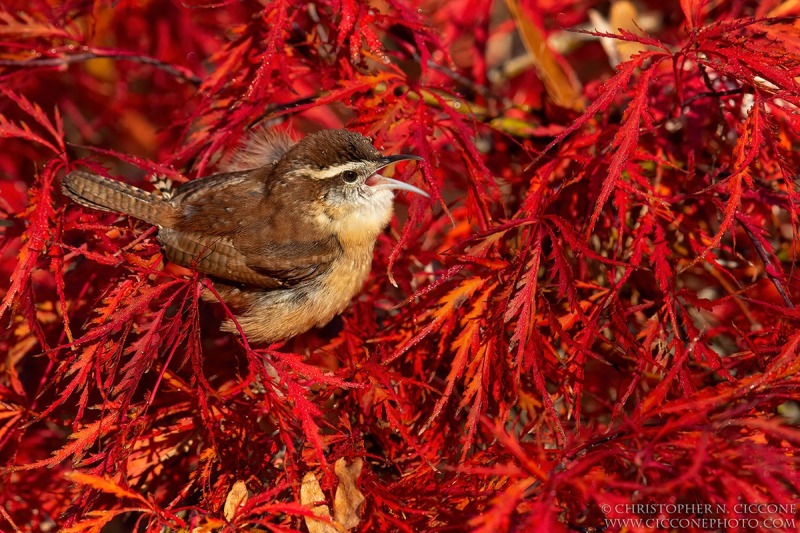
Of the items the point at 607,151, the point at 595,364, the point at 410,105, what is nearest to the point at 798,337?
Result: the point at 607,151

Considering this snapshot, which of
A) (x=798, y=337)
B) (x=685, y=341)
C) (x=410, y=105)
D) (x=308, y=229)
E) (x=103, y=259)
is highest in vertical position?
(x=103, y=259)

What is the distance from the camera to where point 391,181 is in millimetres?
2906

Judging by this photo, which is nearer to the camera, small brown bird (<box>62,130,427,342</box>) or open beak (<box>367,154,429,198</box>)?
open beak (<box>367,154,429,198</box>)

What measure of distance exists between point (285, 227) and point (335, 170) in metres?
0.35

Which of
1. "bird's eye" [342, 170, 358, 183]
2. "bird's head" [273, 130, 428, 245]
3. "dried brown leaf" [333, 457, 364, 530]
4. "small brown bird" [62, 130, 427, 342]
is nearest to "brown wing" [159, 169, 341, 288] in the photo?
"small brown bird" [62, 130, 427, 342]

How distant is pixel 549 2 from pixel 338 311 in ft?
9.15

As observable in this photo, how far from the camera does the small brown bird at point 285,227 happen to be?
2975 mm

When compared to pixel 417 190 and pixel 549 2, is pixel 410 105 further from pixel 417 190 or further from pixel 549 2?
pixel 549 2

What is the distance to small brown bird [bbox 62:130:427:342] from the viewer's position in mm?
2975

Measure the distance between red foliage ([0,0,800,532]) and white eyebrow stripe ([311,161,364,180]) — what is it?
0.15 m

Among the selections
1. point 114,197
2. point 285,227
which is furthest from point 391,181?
point 114,197

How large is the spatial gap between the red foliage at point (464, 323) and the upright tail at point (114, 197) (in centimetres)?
7

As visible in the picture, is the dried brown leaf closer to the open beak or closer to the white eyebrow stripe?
the open beak

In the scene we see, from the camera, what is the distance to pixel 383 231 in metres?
3.27
